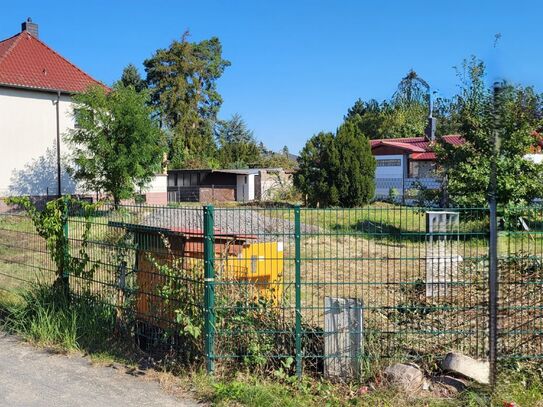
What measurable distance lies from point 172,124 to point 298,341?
2125 inches

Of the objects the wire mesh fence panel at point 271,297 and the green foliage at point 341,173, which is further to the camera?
the green foliage at point 341,173

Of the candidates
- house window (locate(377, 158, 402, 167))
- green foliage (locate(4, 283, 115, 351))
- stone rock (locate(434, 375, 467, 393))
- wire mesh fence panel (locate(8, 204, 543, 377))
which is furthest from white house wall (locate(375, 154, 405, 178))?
stone rock (locate(434, 375, 467, 393))

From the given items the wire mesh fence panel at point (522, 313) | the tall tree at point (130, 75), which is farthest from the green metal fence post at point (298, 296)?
the tall tree at point (130, 75)

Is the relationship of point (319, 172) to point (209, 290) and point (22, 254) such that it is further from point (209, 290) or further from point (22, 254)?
point (209, 290)

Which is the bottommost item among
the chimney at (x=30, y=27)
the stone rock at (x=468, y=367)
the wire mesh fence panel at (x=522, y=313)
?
the stone rock at (x=468, y=367)

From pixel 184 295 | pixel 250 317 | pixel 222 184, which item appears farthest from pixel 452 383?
pixel 222 184

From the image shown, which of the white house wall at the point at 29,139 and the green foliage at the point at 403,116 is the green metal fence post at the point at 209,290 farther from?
the green foliage at the point at 403,116

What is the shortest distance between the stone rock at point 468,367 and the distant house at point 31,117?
87.6ft

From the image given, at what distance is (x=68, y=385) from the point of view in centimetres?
520

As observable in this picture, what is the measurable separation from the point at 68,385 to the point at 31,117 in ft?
84.6

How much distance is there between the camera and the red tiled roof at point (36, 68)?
28094mm

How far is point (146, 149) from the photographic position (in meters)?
26.3

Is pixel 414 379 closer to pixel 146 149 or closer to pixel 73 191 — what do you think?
pixel 146 149

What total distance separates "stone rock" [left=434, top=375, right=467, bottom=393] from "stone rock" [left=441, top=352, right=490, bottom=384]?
0.07m
